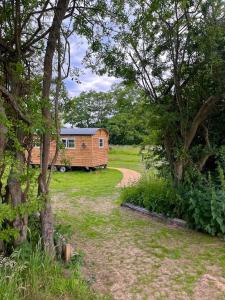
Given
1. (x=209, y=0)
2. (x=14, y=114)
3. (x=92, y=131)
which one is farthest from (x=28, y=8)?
(x=92, y=131)

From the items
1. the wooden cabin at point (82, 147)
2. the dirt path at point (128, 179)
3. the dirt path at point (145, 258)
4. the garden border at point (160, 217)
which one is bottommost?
the dirt path at point (145, 258)

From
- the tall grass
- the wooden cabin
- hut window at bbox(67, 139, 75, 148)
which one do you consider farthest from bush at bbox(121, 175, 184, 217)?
hut window at bbox(67, 139, 75, 148)

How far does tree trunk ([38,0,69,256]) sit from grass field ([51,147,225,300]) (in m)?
0.30

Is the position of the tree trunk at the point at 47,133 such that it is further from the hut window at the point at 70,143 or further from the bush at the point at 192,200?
the hut window at the point at 70,143

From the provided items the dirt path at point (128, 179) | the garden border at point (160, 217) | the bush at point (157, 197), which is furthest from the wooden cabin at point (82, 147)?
the garden border at point (160, 217)

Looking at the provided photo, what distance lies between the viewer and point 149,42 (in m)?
6.60

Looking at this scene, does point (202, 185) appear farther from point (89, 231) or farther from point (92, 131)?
point (92, 131)

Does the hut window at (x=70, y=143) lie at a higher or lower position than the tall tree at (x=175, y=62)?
lower

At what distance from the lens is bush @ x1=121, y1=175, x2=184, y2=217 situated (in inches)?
256

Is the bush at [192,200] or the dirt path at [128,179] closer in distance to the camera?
the bush at [192,200]

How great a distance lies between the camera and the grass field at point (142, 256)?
11.8 feet

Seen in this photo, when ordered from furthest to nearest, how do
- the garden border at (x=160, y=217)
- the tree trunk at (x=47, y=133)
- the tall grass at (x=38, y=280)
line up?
1. the garden border at (x=160, y=217)
2. the tree trunk at (x=47, y=133)
3. the tall grass at (x=38, y=280)

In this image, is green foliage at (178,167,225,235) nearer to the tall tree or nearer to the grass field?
the grass field

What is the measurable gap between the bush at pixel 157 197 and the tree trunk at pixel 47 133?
10.1 feet
